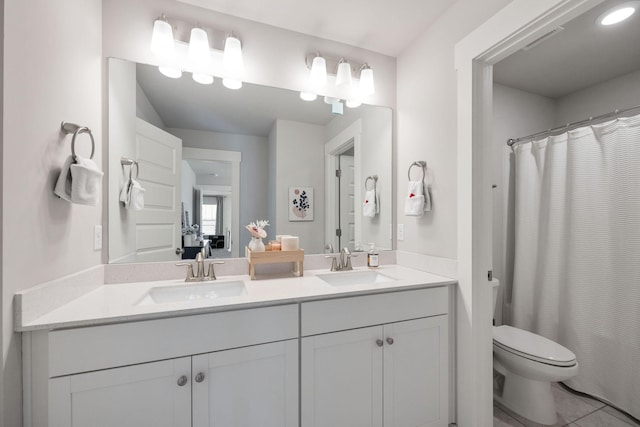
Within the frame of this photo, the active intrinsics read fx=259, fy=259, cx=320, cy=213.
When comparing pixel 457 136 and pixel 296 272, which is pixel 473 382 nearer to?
pixel 296 272

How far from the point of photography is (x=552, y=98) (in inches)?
99.0

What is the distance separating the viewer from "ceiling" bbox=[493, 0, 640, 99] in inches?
62.6

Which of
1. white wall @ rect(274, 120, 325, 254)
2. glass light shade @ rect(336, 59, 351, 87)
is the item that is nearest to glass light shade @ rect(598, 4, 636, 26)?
glass light shade @ rect(336, 59, 351, 87)

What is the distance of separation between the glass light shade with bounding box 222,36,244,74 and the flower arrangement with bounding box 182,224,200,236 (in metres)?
0.94

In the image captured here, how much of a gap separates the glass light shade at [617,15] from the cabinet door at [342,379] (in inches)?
84.9

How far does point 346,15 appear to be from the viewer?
1.55 m

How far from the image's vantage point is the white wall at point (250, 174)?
5.36ft

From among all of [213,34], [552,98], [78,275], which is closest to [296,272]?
[78,275]

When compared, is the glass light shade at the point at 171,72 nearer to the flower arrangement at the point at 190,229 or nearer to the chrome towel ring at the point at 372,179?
the flower arrangement at the point at 190,229

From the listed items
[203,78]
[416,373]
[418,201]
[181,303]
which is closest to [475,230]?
[418,201]

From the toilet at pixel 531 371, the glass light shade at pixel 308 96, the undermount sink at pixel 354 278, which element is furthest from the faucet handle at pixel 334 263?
the glass light shade at pixel 308 96

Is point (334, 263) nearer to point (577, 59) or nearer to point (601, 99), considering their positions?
point (577, 59)

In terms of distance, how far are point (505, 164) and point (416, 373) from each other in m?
1.99

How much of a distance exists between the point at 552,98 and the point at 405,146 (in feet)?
6.16
